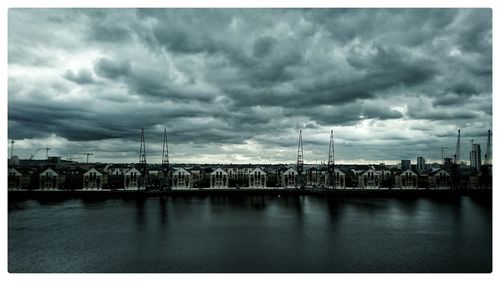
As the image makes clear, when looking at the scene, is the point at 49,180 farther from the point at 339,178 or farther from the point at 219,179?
the point at 339,178

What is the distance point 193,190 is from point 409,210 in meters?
34.5

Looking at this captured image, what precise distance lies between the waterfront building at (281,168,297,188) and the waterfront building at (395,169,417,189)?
19.6 metres

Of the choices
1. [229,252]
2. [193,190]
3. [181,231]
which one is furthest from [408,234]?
[193,190]

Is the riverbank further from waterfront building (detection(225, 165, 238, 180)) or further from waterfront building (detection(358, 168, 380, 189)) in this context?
waterfront building (detection(225, 165, 238, 180))

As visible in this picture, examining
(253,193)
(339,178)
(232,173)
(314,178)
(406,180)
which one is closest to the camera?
(253,193)

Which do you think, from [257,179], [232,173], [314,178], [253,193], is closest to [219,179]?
[232,173]

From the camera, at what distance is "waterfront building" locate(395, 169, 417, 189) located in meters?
63.6

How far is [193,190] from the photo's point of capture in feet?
191

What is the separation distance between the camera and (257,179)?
6259 cm

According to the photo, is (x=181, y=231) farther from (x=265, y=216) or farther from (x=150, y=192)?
(x=150, y=192)

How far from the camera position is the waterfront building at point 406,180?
6356 cm

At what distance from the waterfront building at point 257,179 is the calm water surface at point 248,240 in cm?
2261

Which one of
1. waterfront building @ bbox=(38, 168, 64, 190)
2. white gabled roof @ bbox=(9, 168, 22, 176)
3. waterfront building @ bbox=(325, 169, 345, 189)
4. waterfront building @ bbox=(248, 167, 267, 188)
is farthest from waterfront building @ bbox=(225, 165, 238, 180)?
white gabled roof @ bbox=(9, 168, 22, 176)

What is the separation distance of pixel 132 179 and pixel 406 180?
170 ft
